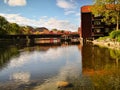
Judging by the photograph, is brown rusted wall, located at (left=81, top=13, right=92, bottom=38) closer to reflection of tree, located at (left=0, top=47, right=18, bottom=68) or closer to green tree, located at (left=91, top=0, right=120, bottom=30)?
green tree, located at (left=91, top=0, right=120, bottom=30)

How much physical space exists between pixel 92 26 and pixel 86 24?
15.8ft

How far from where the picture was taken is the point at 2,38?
6914 inches

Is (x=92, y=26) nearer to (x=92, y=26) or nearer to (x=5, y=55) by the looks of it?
(x=92, y=26)

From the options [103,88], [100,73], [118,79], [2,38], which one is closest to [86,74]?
[100,73]

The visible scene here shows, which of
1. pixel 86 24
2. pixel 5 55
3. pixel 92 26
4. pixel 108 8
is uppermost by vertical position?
pixel 108 8

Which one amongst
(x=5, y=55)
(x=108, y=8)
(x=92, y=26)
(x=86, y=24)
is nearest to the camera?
(x=5, y=55)

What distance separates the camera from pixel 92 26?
12800cm

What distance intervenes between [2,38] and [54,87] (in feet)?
515

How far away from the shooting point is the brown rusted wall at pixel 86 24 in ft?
429

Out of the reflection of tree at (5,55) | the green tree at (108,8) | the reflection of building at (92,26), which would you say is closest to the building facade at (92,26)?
the reflection of building at (92,26)

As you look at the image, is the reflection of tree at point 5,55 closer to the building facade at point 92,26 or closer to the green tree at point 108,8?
the green tree at point 108,8

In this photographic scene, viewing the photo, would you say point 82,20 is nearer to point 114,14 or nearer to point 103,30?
point 103,30

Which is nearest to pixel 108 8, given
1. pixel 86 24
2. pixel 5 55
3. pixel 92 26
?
pixel 92 26

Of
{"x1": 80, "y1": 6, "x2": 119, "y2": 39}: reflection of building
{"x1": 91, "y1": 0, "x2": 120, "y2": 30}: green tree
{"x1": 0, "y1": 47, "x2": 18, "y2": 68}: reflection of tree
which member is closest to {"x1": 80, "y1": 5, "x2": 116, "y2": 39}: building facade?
{"x1": 80, "y1": 6, "x2": 119, "y2": 39}: reflection of building
